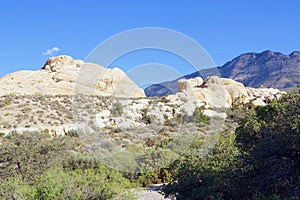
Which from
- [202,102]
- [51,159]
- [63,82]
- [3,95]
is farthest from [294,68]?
[51,159]

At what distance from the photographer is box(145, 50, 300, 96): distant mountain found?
101 metres

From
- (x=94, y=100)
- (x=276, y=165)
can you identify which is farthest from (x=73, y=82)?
(x=276, y=165)

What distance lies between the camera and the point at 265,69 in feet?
398

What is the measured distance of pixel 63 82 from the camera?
45.8 meters

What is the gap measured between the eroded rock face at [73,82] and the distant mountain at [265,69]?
1759 inches

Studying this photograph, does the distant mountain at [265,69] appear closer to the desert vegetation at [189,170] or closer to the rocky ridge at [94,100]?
the rocky ridge at [94,100]

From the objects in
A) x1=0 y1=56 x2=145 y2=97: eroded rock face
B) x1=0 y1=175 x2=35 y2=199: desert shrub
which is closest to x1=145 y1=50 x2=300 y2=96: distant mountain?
x1=0 y1=56 x2=145 y2=97: eroded rock face

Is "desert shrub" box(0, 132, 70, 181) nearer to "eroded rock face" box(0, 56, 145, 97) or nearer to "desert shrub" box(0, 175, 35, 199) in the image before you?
"desert shrub" box(0, 175, 35, 199)

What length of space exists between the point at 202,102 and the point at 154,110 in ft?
20.6

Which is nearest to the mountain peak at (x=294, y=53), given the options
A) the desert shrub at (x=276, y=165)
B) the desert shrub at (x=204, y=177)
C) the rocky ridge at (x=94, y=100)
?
the rocky ridge at (x=94, y=100)

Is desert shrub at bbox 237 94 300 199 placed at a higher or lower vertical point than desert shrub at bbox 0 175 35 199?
higher

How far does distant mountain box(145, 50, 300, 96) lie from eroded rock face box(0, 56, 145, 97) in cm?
4468

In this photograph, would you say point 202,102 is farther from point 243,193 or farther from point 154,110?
point 243,193

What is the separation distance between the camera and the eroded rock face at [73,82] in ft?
144
